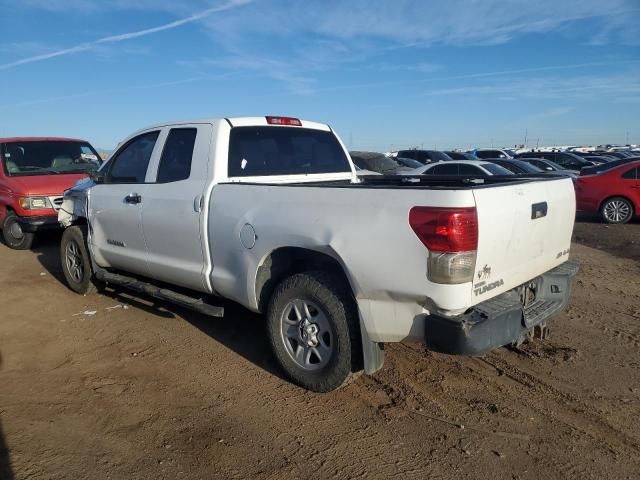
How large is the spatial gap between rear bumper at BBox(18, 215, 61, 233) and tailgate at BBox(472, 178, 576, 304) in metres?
7.88

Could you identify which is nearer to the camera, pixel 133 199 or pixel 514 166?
pixel 133 199

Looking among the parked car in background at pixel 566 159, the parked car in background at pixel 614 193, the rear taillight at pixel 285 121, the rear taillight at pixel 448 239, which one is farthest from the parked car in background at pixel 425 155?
the rear taillight at pixel 448 239

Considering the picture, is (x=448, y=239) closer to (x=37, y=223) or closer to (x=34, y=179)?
(x=37, y=223)

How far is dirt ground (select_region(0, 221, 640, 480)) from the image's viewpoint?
9.78 ft

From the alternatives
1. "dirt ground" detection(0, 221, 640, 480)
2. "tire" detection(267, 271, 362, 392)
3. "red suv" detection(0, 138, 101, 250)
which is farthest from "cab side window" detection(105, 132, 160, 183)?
"red suv" detection(0, 138, 101, 250)

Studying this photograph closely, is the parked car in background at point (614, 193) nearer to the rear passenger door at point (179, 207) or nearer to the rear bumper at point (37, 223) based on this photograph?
the rear passenger door at point (179, 207)

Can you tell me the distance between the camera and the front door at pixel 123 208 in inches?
203

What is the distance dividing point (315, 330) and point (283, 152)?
197cm

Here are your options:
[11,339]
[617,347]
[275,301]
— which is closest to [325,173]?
[275,301]

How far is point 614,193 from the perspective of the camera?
12.0 m

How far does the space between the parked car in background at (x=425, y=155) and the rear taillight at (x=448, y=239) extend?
22241 millimetres

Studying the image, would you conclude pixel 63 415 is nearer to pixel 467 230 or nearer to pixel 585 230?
pixel 467 230

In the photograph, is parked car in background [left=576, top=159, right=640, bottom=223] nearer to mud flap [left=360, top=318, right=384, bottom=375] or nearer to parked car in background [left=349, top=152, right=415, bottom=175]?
parked car in background [left=349, top=152, right=415, bottom=175]

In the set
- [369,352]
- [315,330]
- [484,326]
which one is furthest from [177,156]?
[484,326]
